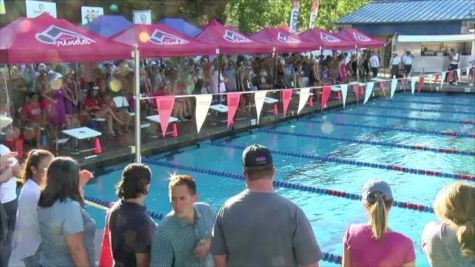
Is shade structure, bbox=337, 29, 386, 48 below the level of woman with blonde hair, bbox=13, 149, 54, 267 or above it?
above

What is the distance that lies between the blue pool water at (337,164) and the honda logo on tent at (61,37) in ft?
8.04

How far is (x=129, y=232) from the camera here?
9.50 ft

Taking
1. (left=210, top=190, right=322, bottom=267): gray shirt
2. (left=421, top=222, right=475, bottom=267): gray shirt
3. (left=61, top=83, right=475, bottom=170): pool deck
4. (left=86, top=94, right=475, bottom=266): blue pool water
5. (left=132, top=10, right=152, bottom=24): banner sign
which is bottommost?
(left=86, top=94, right=475, bottom=266): blue pool water

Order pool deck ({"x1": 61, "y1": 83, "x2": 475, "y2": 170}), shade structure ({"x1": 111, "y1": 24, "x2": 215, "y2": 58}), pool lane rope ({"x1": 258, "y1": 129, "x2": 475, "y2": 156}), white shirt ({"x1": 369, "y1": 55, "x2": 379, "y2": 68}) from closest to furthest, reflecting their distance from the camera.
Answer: pool deck ({"x1": 61, "y1": 83, "x2": 475, "y2": 170})
pool lane rope ({"x1": 258, "y1": 129, "x2": 475, "y2": 156})
shade structure ({"x1": 111, "y1": 24, "x2": 215, "y2": 58})
white shirt ({"x1": 369, "y1": 55, "x2": 379, "y2": 68})

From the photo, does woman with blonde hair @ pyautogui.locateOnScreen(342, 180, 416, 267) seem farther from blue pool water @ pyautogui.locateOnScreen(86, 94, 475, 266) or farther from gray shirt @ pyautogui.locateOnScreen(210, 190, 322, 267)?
blue pool water @ pyautogui.locateOnScreen(86, 94, 475, 266)

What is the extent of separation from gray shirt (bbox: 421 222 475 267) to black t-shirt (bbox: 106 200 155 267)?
154 centimetres

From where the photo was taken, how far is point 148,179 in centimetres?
300

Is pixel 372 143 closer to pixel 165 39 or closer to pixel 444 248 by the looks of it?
pixel 165 39

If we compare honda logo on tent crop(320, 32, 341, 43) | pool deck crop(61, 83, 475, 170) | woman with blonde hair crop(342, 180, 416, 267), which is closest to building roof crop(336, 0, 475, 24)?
honda logo on tent crop(320, 32, 341, 43)

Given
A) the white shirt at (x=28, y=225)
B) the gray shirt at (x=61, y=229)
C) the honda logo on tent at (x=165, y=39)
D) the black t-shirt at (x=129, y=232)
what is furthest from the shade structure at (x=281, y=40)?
the black t-shirt at (x=129, y=232)

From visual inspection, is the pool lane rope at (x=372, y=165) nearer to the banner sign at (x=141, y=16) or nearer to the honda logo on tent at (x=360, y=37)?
the banner sign at (x=141, y=16)

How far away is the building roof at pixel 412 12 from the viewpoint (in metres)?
26.8

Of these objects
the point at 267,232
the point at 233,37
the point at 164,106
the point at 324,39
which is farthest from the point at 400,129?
the point at 267,232

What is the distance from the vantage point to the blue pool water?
25.3ft
